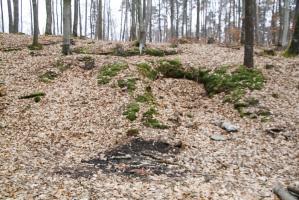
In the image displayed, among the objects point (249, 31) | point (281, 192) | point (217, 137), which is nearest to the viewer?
point (281, 192)

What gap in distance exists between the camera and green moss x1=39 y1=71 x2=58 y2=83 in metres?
14.7

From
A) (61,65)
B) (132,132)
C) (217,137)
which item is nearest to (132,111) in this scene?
(132,132)

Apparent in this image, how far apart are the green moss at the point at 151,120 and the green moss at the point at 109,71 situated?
3216 mm

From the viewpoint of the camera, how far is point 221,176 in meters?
8.49

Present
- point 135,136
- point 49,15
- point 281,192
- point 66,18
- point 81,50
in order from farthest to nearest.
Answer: point 49,15 < point 81,50 < point 66,18 < point 135,136 < point 281,192

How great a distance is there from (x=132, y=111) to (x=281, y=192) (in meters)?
5.97

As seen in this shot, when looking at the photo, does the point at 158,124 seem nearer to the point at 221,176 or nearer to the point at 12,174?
the point at 221,176

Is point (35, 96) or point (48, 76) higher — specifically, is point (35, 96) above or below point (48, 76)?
below

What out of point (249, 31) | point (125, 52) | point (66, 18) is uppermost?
point (66, 18)

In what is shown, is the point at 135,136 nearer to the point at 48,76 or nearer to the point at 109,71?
the point at 109,71

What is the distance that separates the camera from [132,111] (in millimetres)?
11969

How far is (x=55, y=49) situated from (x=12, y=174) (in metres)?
12.4

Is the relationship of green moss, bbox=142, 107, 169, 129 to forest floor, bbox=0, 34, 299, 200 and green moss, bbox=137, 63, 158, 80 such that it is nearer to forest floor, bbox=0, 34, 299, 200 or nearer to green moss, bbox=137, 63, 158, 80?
forest floor, bbox=0, 34, 299, 200

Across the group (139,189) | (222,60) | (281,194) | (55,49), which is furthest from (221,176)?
(55,49)
